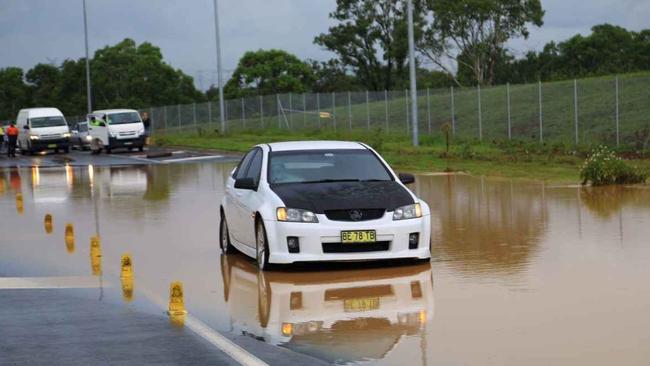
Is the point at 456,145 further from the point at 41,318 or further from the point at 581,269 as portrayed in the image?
the point at 41,318

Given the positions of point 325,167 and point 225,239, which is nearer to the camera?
point 325,167

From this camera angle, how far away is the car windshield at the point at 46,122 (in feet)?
184

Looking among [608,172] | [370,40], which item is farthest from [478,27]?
[608,172]

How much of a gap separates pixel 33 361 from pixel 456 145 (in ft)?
117

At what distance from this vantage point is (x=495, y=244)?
610 inches

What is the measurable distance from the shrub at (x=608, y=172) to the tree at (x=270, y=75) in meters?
86.7

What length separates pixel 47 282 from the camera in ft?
43.2

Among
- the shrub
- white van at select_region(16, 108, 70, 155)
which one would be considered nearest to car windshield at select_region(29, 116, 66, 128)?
white van at select_region(16, 108, 70, 155)

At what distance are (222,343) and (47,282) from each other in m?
4.44

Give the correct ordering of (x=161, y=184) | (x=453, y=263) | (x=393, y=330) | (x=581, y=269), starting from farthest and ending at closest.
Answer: (x=161, y=184)
(x=453, y=263)
(x=581, y=269)
(x=393, y=330)

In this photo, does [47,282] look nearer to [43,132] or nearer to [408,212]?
[408,212]

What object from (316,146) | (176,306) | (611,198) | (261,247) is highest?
(316,146)

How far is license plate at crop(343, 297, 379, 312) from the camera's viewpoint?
35.8 ft

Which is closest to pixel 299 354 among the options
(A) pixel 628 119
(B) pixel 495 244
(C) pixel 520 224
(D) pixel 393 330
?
(D) pixel 393 330
